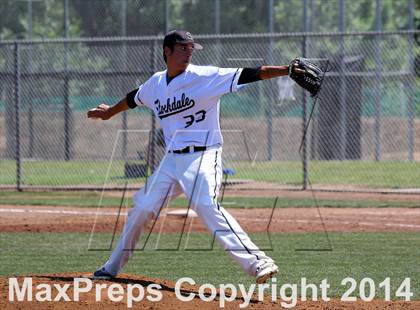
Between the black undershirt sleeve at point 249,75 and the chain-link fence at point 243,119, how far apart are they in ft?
33.2

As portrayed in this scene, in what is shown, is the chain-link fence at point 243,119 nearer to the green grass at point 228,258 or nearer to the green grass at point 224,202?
the green grass at point 224,202

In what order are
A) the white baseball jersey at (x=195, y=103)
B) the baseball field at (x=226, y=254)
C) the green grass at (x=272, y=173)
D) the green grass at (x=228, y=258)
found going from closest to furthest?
the baseball field at (x=226, y=254)
the white baseball jersey at (x=195, y=103)
the green grass at (x=228, y=258)
the green grass at (x=272, y=173)

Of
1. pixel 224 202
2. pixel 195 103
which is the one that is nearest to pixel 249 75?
pixel 195 103

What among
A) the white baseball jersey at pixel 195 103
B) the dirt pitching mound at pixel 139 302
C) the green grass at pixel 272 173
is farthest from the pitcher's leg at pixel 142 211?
the green grass at pixel 272 173

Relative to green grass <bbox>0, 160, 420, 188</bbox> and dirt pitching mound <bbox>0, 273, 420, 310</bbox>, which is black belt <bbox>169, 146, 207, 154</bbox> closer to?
dirt pitching mound <bbox>0, 273, 420, 310</bbox>

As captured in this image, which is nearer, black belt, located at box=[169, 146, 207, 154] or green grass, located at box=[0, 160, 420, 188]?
black belt, located at box=[169, 146, 207, 154]

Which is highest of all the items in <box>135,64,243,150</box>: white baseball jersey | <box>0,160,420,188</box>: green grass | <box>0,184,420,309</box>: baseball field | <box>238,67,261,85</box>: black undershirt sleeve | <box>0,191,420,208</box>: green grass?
<box>238,67,261,85</box>: black undershirt sleeve

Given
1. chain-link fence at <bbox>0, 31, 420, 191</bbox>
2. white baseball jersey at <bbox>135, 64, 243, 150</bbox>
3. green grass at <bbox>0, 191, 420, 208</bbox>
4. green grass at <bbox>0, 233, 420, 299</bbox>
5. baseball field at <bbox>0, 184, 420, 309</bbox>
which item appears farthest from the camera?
chain-link fence at <bbox>0, 31, 420, 191</bbox>

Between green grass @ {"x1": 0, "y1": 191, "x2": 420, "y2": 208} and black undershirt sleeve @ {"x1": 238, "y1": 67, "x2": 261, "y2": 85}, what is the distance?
28.4ft

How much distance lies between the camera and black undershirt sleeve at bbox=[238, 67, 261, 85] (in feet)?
24.1

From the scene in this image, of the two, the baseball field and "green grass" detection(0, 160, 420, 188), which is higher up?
the baseball field

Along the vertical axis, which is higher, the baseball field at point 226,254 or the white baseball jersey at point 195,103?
the white baseball jersey at point 195,103

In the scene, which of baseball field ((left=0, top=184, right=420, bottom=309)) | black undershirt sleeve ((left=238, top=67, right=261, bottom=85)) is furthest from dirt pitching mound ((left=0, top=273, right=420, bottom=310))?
black undershirt sleeve ((left=238, top=67, right=261, bottom=85))

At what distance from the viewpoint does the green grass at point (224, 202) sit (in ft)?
53.1
